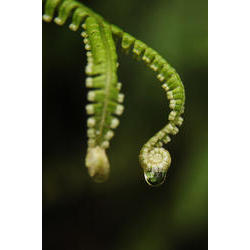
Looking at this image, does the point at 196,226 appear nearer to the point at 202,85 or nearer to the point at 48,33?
the point at 202,85

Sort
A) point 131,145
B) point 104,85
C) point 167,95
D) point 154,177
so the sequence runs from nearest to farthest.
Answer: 1. point 104,85
2. point 167,95
3. point 154,177
4. point 131,145

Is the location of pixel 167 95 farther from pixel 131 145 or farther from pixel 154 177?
pixel 131 145

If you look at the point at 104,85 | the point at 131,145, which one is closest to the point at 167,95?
the point at 104,85

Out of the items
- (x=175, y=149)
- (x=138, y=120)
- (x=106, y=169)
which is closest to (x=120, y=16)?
(x=138, y=120)

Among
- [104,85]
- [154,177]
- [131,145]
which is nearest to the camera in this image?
[104,85]

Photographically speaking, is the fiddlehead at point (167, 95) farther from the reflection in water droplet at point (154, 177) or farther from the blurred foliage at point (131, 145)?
the blurred foliage at point (131, 145)

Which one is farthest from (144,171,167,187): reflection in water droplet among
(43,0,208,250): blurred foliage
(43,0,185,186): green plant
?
(43,0,208,250): blurred foliage

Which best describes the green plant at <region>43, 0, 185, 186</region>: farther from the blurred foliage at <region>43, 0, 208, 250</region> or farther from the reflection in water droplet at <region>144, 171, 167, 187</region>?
the blurred foliage at <region>43, 0, 208, 250</region>
